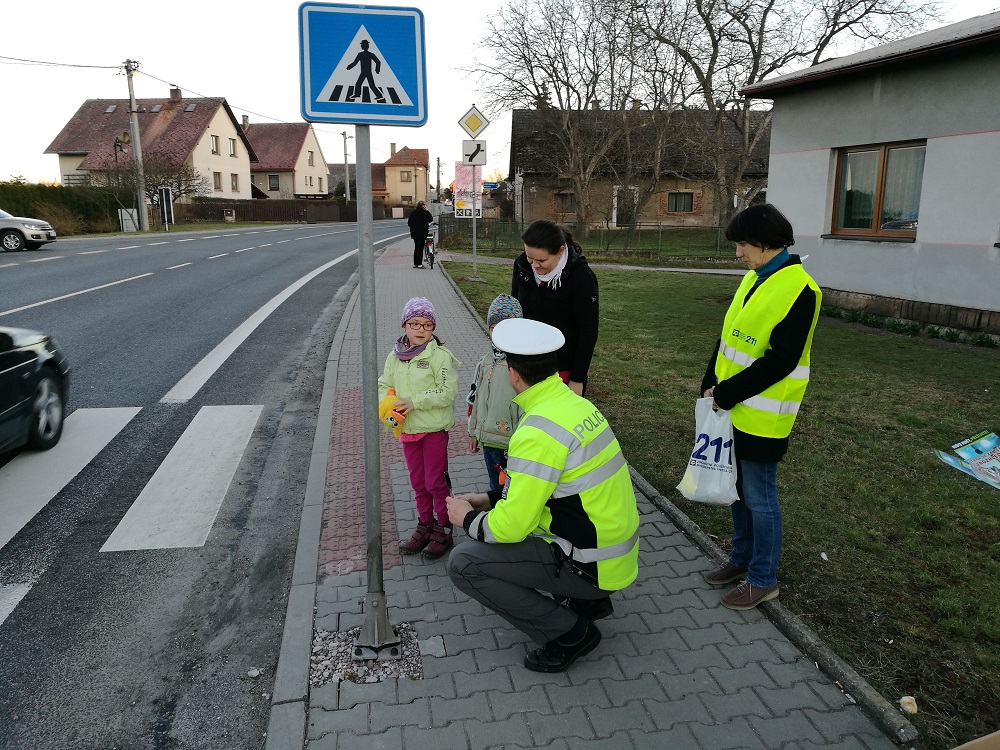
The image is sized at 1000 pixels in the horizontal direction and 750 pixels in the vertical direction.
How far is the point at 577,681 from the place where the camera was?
313 centimetres

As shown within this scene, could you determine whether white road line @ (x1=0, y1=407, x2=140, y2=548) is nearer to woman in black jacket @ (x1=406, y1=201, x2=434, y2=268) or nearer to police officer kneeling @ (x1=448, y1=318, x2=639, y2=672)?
police officer kneeling @ (x1=448, y1=318, x2=639, y2=672)

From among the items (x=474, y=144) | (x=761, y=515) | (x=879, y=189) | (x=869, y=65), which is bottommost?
(x=761, y=515)

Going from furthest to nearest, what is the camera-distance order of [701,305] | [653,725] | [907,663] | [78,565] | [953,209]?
[701,305], [953,209], [78,565], [907,663], [653,725]

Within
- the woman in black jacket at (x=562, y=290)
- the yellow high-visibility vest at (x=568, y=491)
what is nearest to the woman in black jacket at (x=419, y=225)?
the woman in black jacket at (x=562, y=290)

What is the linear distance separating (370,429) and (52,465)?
12.0ft

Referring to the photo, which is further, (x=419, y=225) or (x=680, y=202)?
(x=680, y=202)

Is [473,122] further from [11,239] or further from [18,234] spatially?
[11,239]

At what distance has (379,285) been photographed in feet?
55.6

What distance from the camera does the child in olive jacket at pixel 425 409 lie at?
13.5 feet

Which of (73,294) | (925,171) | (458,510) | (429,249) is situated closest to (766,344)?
(458,510)

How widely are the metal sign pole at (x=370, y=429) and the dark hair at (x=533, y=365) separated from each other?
632mm

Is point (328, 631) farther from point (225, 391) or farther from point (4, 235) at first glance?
point (4, 235)

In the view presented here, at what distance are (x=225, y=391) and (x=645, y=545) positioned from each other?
5.12 meters

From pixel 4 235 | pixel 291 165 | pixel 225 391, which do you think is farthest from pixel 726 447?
pixel 291 165
